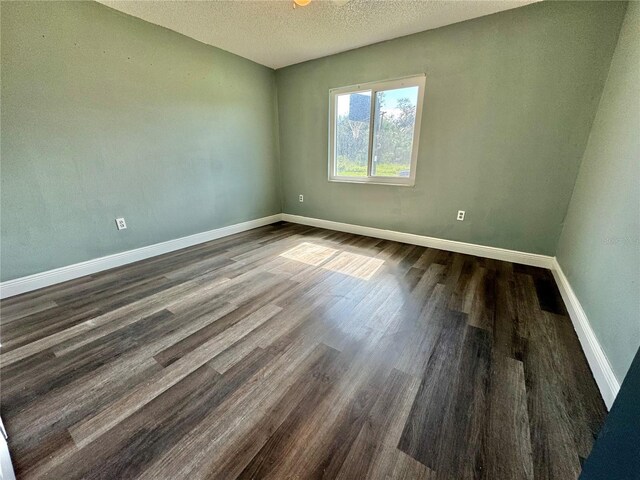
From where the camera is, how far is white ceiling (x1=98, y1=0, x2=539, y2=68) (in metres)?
2.13

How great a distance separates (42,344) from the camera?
1500 millimetres

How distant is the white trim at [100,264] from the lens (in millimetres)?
2059

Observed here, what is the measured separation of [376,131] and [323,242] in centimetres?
159

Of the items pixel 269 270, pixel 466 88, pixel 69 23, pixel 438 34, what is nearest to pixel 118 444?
pixel 269 270

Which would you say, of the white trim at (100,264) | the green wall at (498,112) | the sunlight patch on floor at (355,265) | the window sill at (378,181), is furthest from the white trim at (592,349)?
the white trim at (100,264)

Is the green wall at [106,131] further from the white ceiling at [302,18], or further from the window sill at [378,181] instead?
the window sill at [378,181]

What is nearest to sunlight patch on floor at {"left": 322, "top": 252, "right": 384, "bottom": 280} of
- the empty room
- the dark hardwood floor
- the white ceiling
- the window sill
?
the empty room

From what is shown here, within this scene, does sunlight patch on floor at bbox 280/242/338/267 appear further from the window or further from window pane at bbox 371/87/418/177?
window pane at bbox 371/87/418/177

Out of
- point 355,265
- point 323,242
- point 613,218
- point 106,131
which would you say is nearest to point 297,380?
point 355,265

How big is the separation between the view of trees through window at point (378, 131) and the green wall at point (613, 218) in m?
1.53

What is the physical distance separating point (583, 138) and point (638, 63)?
753 mm

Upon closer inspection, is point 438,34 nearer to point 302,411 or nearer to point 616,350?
point 616,350

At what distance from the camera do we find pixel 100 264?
2475mm

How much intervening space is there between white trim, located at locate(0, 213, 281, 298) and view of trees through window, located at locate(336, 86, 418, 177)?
1994mm
